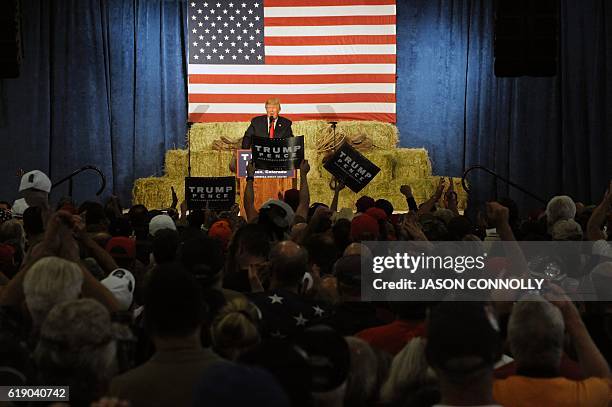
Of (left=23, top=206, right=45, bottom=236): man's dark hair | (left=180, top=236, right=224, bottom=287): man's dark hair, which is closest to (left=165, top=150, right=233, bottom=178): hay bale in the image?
(left=23, top=206, right=45, bottom=236): man's dark hair

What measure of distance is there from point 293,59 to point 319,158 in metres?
1.68

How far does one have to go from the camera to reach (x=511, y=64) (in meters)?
9.37

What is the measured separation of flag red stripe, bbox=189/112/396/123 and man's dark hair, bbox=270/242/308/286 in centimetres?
1125

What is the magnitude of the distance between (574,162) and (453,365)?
1195cm

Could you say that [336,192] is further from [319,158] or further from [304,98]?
[304,98]

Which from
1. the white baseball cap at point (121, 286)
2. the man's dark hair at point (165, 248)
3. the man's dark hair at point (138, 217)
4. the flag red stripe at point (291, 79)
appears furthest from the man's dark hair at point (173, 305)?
the flag red stripe at point (291, 79)

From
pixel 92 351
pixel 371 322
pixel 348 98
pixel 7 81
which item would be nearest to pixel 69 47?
pixel 7 81

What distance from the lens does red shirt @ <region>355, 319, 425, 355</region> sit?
371 centimetres

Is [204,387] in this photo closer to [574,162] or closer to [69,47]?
[574,162]

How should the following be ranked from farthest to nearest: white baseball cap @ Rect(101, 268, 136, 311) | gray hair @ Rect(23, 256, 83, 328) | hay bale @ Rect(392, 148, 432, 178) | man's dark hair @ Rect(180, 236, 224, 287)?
hay bale @ Rect(392, 148, 432, 178)
white baseball cap @ Rect(101, 268, 136, 311)
man's dark hair @ Rect(180, 236, 224, 287)
gray hair @ Rect(23, 256, 83, 328)

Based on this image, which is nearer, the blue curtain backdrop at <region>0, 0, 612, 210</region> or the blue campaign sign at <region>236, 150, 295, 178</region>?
the blue campaign sign at <region>236, 150, 295, 178</region>

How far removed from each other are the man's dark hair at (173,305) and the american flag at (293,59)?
41.4 feet

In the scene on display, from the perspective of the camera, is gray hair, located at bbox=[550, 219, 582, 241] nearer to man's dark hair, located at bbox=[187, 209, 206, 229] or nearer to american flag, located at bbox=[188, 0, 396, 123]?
man's dark hair, located at bbox=[187, 209, 206, 229]

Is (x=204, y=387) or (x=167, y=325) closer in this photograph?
(x=204, y=387)
